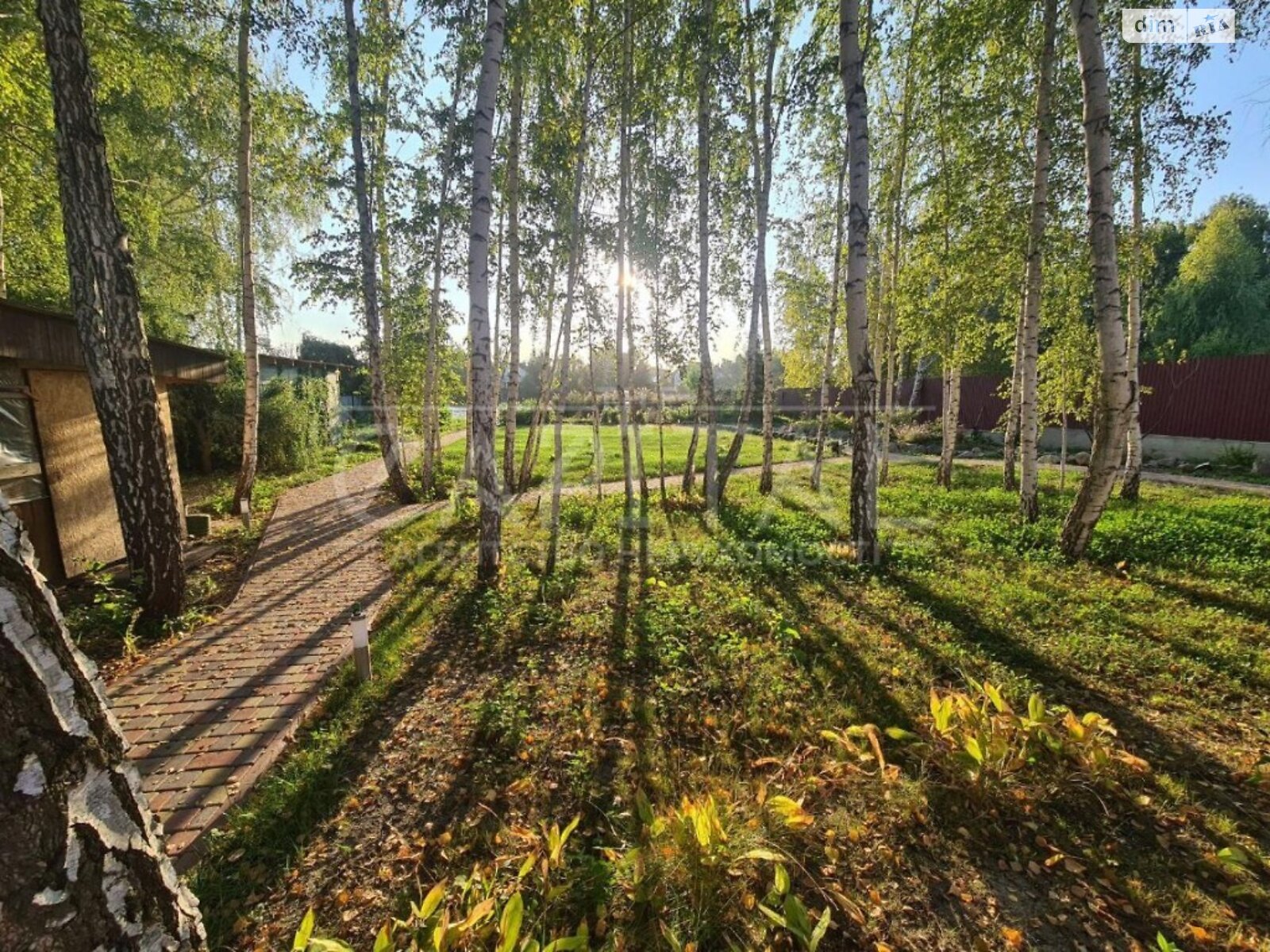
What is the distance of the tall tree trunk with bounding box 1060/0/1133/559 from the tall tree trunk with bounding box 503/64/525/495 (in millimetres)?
6426

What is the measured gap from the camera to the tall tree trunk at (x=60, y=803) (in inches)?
37.6

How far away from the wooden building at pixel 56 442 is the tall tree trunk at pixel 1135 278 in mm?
11453

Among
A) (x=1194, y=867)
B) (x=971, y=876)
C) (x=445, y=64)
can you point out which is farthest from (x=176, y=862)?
(x=445, y=64)

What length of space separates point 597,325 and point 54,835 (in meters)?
10.6

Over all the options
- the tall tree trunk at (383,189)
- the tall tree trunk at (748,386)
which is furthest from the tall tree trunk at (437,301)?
the tall tree trunk at (748,386)

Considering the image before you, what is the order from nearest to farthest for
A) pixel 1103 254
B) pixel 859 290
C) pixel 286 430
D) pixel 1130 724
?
1. pixel 1130 724
2. pixel 1103 254
3. pixel 859 290
4. pixel 286 430

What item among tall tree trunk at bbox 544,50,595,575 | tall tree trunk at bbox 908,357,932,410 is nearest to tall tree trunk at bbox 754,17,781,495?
tall tree trunk at bbox 544,50,595,575

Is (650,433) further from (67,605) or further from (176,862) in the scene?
(176,862)

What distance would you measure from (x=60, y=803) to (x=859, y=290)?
6.79m

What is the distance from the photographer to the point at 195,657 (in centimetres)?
439

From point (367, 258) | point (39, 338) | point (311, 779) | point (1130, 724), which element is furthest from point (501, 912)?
point (367, 258)

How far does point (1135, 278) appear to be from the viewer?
8281 millimetres

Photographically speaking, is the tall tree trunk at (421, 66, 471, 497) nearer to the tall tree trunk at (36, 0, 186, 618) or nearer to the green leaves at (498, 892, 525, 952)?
the tall tree trunk at (36, 0, 186, 618)

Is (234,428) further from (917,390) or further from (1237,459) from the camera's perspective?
(917,390)
